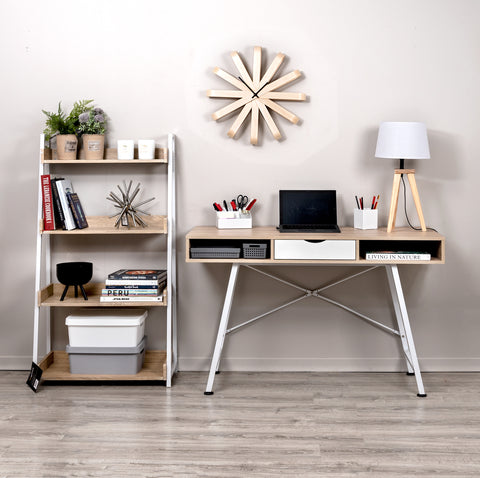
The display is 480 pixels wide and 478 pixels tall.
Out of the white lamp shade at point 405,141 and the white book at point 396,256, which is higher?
the white lamp shade at point 405,141

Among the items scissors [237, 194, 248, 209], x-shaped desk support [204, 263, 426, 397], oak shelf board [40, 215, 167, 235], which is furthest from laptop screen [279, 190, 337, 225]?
oak shelf board [40, 215, 167, 235]

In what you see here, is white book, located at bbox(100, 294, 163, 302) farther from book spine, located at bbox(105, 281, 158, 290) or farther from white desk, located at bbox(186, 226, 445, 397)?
white desk, located at bbox(186, 226, 445, 397)

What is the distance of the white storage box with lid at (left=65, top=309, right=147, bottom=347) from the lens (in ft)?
10.4

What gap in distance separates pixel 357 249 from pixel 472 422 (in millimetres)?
904

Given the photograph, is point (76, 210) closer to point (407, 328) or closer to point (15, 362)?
point (15, 362)

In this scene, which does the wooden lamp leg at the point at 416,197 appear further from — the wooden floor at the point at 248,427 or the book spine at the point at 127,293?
the book spine at the point at 127,293

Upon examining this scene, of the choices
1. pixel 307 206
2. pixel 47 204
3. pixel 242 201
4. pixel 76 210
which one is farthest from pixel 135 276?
pixel 307 206

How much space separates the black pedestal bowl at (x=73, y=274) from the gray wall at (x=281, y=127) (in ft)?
0.66

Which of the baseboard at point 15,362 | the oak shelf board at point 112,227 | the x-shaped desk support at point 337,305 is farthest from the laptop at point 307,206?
the baseboard at point 15,362

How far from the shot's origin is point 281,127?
3.31 m

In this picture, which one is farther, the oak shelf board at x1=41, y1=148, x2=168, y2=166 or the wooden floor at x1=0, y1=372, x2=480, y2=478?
the oak shelf board at x1=41, y1=148, x2=168, y2=166

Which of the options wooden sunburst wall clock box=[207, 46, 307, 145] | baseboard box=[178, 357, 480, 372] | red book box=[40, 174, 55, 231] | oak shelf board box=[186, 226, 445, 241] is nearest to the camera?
oak shelf board box=[186, 226, 445, 241]

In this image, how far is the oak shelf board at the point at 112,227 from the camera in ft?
10.3

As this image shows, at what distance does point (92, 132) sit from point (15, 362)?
135 cm
